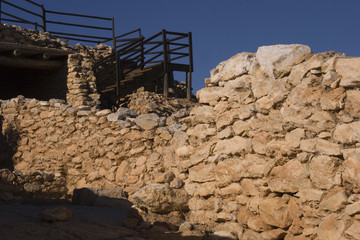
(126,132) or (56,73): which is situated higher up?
(56,73)

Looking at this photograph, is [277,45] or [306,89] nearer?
[306,89]

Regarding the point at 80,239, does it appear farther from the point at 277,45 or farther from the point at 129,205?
the point at 277,45

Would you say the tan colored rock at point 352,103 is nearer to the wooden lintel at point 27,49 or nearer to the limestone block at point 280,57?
the limestone block at point 280,57

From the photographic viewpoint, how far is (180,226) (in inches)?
158

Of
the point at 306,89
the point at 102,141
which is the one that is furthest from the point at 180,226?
the point at 102,141

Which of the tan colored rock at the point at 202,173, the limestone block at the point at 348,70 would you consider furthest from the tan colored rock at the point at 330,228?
the tan colored rock at the point at 202,173

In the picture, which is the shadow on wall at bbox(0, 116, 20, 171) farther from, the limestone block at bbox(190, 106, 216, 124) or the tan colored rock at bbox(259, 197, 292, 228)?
the tan colored rock at bbox(259, 197, 292, 228)

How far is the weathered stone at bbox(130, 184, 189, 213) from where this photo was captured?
14.5 feet

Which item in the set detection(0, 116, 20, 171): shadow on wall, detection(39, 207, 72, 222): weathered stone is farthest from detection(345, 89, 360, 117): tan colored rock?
detection(0, 116, 20, 171): shadow on wall

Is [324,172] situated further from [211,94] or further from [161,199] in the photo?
[161,199]

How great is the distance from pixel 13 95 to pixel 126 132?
9.64 meters

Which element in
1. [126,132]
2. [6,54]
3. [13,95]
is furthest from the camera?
[13,95]

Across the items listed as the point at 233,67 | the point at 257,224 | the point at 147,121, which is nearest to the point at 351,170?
the point at 257,224

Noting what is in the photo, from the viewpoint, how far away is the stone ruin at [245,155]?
3084 mm
